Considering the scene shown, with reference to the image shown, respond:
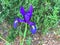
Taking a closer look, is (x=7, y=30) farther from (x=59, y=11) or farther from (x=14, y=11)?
(x=59, y=11)

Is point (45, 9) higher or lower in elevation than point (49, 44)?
higher

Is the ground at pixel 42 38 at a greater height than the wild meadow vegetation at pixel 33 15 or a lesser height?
lesser

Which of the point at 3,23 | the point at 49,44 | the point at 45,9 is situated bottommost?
the point at 49,44

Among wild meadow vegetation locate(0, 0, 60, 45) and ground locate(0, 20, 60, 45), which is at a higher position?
wild meadow vegetation locate(0, 0, 60, 45)

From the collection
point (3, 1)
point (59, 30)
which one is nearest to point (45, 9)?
point (59, 30)

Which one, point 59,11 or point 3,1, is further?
point 59,11

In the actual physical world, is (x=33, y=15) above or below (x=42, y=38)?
above
